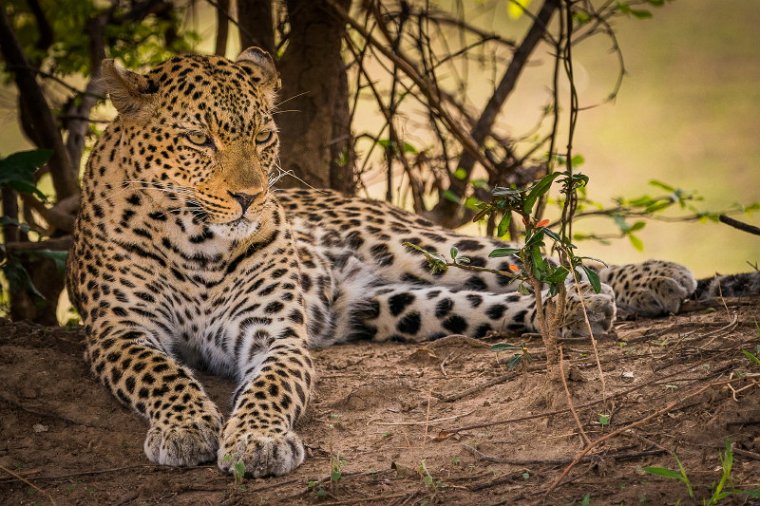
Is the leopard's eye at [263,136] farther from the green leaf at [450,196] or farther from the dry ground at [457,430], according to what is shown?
the green leaf at [450,196]

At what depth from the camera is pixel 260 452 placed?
4.34 metres

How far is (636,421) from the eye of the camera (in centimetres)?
419

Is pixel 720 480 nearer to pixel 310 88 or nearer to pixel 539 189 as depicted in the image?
pixel 539 189

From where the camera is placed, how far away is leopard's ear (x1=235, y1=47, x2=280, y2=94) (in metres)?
6.23

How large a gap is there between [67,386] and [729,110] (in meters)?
19.5

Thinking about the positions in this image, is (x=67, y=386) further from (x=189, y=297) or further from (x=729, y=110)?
(x=729, y=110)

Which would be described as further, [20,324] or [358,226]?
[358,226]

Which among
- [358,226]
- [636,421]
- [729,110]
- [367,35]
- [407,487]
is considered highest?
[729,110]

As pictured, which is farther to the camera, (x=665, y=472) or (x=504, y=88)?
(x=504, y=88)

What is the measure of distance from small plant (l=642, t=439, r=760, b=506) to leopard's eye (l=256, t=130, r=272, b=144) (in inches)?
120

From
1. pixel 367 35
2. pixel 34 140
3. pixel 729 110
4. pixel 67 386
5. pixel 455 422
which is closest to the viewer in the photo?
pixel 455 422

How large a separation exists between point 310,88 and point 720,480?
5.24 meters

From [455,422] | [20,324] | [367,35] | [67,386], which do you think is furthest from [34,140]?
[455,422]

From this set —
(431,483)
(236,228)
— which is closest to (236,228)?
(236,228)
